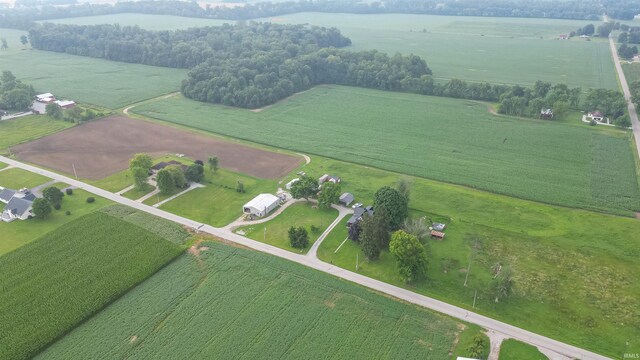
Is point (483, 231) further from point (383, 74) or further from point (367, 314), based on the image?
point (383, 74)

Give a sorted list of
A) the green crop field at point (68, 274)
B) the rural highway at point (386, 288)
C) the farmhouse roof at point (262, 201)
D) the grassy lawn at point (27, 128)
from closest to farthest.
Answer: the rural highway at point (386, 288) → the green crop field at point (68, 274) → the farmhouse roof at point (262, 201) → the grassy lawn at point (27, 128)

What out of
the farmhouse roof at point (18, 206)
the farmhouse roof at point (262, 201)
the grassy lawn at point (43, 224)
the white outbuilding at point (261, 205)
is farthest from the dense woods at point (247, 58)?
the farmhouse roof at point (18, 206)

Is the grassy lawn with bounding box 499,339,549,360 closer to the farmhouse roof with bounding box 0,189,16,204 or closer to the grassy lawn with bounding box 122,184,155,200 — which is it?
the grassy lawn with bounding box 122,184,155,200

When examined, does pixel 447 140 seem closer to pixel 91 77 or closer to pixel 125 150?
pixel 125 150

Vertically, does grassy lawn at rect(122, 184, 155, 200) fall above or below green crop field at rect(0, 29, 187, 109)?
below

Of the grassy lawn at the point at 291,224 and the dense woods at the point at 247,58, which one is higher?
the dense woods at the point at 247,58

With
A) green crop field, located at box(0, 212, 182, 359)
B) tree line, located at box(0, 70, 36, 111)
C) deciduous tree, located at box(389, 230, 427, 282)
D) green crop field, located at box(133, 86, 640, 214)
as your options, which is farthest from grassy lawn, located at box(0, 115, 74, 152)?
deciduous tree, located at box(389, 230, 427, 282)

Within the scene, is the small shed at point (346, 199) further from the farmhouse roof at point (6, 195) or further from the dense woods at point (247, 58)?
the dense woods at point (247, 58)
